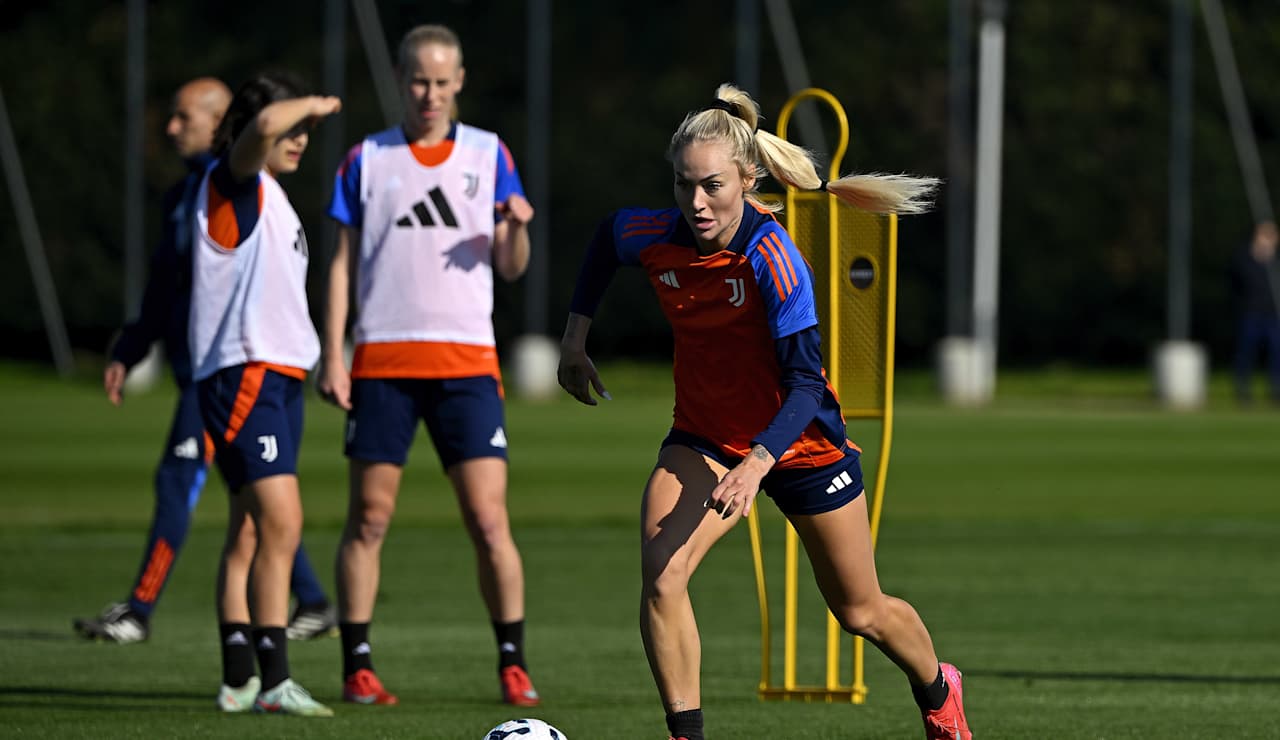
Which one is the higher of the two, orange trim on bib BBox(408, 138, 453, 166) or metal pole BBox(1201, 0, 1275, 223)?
orange trim on bib BBox(408, 138, 453, 166)

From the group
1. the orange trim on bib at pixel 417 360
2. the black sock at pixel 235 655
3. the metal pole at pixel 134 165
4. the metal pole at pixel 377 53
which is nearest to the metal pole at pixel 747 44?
the metal pole at pixel 377 53

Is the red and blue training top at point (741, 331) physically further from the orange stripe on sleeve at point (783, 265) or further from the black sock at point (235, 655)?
the black sock at point (235, 655)

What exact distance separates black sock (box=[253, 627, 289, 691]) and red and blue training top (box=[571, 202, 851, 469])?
6.60ft

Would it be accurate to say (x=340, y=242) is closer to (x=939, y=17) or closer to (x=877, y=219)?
(x=877, y=219)

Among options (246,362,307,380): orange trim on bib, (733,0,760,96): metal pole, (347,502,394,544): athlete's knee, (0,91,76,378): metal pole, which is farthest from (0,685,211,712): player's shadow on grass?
(733,0,760,96): metal pole

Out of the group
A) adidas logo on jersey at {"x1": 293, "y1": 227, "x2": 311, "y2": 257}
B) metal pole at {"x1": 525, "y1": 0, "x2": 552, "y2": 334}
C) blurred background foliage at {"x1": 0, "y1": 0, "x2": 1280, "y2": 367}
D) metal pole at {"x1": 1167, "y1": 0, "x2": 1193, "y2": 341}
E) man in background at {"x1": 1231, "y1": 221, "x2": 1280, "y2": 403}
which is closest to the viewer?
adidas logo on jersey at {"x1": 293, "y1": 227, "x2": 311, "y2": 257}

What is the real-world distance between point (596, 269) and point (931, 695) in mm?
1655

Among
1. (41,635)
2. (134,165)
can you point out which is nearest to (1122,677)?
(41,635)

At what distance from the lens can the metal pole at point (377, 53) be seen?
4406 cm

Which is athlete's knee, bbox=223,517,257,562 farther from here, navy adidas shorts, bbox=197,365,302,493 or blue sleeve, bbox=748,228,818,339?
blue sleeve, bbox=748,228,818,339

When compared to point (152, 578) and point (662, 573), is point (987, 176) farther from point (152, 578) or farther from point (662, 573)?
point (662, 573)

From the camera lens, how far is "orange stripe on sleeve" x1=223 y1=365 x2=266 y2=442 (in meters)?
7.60

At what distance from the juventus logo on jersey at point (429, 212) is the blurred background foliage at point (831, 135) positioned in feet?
Answer: 116

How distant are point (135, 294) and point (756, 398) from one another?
36305 millimetres
